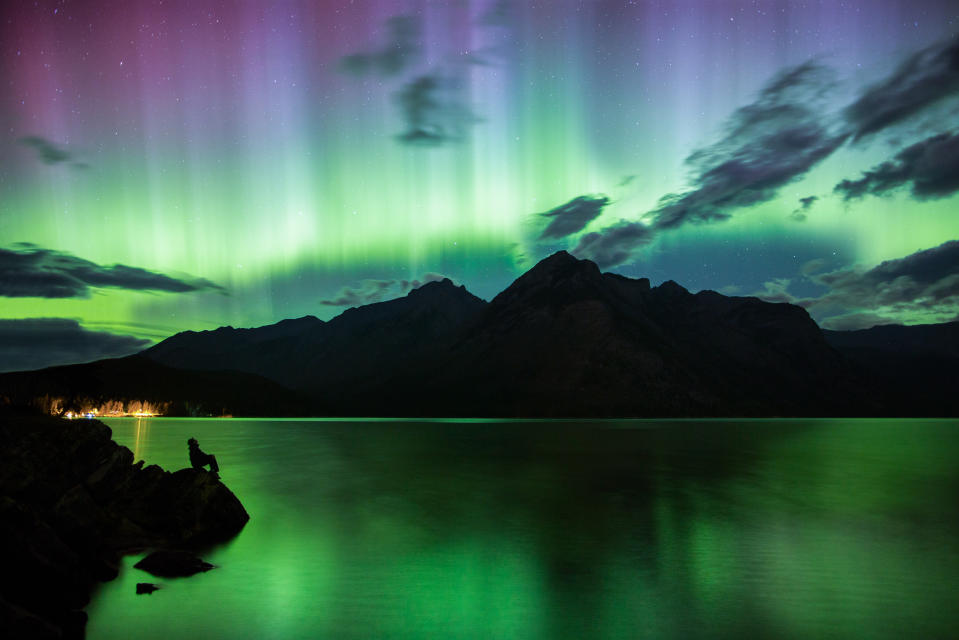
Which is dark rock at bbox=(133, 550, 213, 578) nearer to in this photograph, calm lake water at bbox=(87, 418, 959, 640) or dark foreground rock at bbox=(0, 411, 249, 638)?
calm lake water at bbox=(87, 418, 959, 640)

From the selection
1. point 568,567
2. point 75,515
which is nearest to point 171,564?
point 75,515

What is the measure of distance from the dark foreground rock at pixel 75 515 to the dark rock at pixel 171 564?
1024 millimetres

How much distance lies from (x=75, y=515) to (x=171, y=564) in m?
3.72

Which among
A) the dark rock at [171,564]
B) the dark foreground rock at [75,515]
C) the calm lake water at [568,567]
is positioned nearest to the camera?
the dark foreground rock at [75,515]

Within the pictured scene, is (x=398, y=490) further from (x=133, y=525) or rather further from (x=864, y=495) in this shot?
(x=864, y=495)

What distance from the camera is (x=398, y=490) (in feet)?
173

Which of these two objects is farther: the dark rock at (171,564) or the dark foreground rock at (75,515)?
the dark rock at (171,564)

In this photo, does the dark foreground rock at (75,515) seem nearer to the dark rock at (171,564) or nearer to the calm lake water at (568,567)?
the dark rock at (171,564)

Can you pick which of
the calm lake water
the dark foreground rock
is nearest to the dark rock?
the calm lake water

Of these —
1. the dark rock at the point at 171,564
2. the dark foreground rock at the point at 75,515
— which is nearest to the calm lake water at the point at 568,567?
the dark rock at the point at 171,564

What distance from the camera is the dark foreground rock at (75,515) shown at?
1658 cm

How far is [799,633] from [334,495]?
1511 inches

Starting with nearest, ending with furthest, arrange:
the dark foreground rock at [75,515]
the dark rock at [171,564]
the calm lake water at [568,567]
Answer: the dark foreground rock at [75,515]
the calm lake water at [568,567]
the dark rock at [171,564]

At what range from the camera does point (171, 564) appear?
22156 mm
